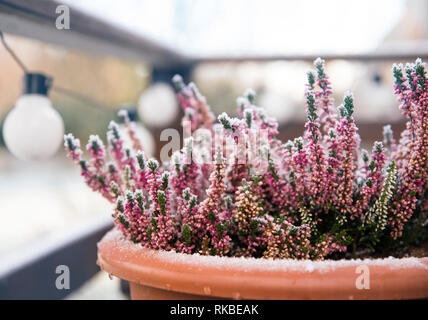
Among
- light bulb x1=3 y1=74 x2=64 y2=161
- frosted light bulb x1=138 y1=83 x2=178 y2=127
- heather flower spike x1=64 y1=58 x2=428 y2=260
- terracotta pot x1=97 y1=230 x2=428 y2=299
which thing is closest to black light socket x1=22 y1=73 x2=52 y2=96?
light bulb x1=3 y1=74 x2=64 y2=161

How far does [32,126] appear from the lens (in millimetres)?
1117

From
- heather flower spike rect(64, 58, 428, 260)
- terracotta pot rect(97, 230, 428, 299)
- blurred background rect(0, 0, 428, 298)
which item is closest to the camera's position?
terracotta pot rect(97, 230, 428, 299)

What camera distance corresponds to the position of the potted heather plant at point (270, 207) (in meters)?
0.54

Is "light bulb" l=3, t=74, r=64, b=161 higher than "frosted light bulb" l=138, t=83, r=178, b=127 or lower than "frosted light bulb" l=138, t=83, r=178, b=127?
lower

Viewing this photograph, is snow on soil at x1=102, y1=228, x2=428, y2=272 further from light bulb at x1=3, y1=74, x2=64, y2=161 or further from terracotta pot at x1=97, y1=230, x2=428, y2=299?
light bulb at x1=3, y1=74, x2=64, y2=161

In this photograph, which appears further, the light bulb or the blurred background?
the blurred background

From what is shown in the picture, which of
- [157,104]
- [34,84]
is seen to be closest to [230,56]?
[157,104]

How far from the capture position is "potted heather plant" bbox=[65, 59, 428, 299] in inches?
21.1

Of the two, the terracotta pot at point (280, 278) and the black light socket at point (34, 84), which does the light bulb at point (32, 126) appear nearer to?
the black light socket at point (34, 84)

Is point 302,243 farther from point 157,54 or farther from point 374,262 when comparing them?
point 157,54

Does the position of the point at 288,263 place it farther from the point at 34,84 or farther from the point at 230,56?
the point at 230,56

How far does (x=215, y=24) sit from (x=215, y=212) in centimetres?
359

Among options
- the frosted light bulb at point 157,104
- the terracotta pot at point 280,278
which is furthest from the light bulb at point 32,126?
the frosted light bulb at point 157,104
